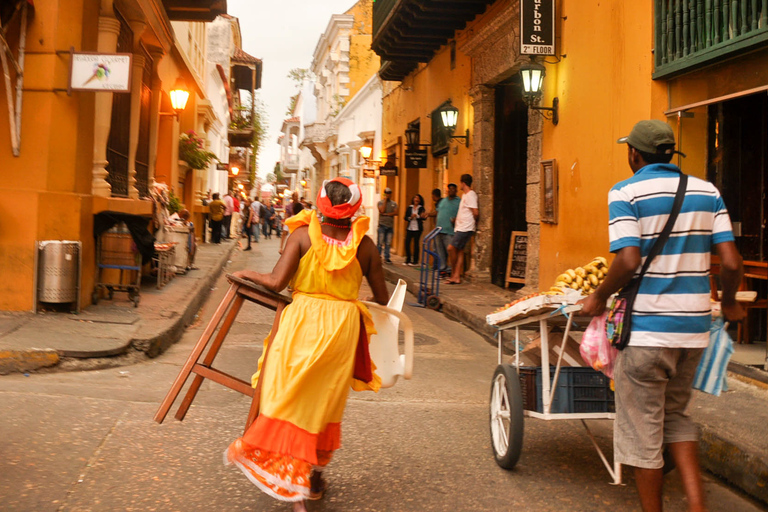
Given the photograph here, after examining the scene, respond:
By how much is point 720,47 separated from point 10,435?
6198mm

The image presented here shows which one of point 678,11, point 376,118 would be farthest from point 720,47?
point 376,118

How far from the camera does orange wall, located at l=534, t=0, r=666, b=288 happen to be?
792 centimetres

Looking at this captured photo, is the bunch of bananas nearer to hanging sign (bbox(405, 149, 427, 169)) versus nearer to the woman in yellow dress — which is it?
the woman in yellow dress

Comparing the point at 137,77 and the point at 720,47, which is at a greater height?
the point at 137,77

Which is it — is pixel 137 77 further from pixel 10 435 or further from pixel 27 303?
pixel 10 435

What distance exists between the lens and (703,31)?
6883 mm

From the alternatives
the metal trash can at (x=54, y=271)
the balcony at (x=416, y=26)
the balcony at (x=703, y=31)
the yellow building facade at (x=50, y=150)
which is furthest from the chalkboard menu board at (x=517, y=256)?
the metal trash can at (x=54, y=271)

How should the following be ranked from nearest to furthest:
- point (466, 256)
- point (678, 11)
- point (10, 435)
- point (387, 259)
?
point (10, 435)
point (678, 11)
point (466, 256)
point (387, 259)

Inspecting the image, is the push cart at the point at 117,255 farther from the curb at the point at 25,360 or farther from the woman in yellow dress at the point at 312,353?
the woman in yellow dress at the point at 312,353

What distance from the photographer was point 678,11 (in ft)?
23.4

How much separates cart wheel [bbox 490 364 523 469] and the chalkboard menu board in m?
7.90

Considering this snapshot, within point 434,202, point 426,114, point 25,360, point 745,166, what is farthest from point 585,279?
point 426,114

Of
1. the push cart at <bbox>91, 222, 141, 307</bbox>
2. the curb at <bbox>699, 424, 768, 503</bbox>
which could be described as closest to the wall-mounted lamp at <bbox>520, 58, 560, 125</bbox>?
the push cart at <bbox>91, 222, 141, 307</bbox>

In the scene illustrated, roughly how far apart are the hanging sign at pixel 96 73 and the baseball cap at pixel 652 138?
5.91 m
